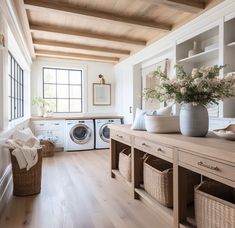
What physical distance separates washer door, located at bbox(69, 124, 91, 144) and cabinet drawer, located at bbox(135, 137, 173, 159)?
3.13m

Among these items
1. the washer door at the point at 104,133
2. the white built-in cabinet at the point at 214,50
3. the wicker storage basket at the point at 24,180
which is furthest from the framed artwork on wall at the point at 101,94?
the wicker storage basket at the point at 24,180

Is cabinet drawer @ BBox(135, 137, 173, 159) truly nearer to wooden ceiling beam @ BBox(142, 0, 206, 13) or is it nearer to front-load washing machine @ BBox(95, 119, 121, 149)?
wooden ceiling beam @ BBox(142, 0, 206, 13)

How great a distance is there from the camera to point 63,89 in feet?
19.2

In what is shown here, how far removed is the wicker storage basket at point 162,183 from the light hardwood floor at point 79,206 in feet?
0.67

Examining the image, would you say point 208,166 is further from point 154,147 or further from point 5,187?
point 5,187

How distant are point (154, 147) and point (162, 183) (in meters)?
0.34

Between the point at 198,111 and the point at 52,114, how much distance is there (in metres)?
4.55

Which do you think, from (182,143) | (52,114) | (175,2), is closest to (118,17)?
(175,2)

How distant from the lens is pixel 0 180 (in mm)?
2277

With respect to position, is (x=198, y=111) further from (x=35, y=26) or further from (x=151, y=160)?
(x=35, y=26)

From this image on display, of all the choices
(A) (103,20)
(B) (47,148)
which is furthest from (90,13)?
(B) (47,148)

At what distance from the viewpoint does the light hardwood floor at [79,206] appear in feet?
6.33

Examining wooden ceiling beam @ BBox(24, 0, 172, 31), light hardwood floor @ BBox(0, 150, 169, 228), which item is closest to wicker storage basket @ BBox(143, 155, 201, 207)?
light hardwood floor @ BBox(0, 150, 169, 228)

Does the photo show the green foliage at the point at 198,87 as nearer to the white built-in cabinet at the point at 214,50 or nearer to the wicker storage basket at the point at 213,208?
the wicker storage basket at the point at 213,208
